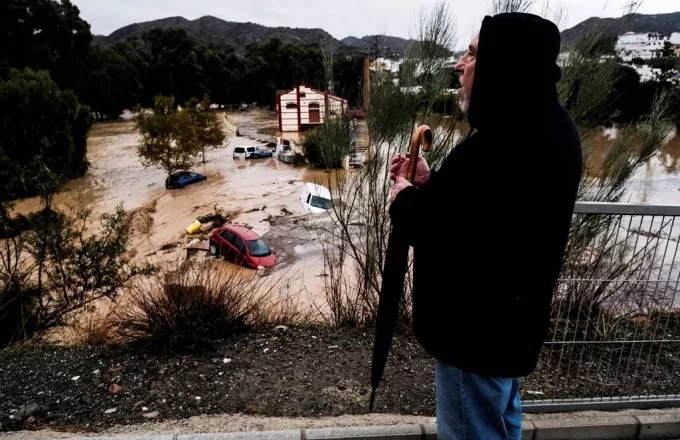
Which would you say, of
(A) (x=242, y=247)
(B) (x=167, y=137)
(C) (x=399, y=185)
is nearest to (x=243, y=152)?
(B) (x=167, y=137)

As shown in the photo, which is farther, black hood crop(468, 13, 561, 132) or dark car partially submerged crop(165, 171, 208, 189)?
dark car partially submerged crop(165, 171, 208, 189)

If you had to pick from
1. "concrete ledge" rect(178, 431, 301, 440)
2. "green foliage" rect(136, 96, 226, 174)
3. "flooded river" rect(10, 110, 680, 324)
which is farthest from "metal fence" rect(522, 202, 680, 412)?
"green foliage" rect(136, 96, 226, 174)

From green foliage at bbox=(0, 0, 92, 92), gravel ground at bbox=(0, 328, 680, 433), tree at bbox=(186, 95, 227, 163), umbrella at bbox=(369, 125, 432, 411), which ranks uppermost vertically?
green foliage at bbox=(0, 0, 92, 92)

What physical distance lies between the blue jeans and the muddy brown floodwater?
905cm

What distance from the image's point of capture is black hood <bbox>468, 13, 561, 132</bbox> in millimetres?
1464

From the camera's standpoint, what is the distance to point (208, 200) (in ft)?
83.4

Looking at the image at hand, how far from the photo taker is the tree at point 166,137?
2931 centimetres

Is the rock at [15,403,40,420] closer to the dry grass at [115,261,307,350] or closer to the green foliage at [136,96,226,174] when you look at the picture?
the dry grass at [115,261,307,350]

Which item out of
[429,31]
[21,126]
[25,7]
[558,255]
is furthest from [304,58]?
[558,255]

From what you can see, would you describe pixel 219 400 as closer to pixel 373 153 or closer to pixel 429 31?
pixel 373 153

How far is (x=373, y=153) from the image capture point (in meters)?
5.40

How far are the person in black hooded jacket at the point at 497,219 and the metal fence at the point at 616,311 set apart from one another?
110 cm

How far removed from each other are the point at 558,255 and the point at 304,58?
75.3m

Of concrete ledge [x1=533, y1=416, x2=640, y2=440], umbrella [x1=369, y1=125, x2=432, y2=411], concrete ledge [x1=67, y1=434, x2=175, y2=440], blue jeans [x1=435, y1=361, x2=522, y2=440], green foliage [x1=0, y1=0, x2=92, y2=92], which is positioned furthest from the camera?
green foliage [x1=0, y1=0, x2=92, y2=92]
